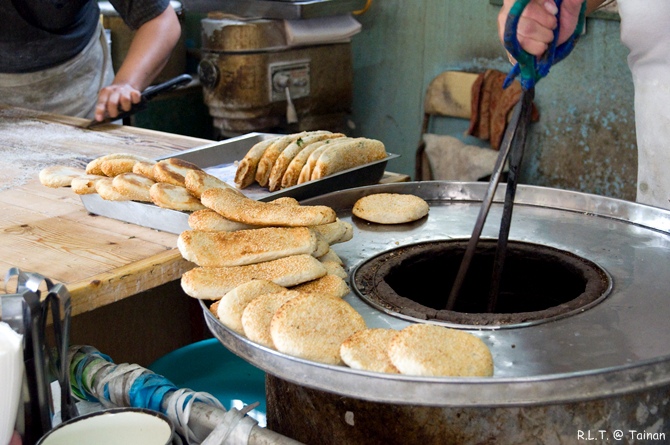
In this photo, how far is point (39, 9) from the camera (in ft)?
10.2

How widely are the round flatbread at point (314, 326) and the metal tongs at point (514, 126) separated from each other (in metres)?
0.34

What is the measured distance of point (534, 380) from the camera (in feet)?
3.01

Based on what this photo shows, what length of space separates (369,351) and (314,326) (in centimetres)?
11

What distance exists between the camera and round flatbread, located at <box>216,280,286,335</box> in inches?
45.7

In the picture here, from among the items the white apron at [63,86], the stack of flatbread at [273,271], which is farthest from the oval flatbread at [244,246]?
the white apron at [63,86]

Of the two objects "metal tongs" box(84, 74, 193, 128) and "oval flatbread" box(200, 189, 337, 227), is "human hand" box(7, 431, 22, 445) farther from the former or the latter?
"metal tongs" box(84, 74, 193, 128)

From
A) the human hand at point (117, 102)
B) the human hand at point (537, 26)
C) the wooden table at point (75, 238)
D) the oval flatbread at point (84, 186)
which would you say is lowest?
the wooden table at point (75, 238)

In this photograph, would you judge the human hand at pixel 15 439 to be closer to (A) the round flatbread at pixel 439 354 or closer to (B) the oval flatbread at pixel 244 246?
(B) the oval flatbread at pixel 244 246

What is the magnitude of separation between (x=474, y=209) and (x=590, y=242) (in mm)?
311

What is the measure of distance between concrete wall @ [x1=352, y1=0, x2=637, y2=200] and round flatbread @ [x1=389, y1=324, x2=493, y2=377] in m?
3.17

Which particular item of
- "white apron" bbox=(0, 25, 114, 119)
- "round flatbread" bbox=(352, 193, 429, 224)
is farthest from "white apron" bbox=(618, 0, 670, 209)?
"white apron" bbox=(0, 25, 114, 119)

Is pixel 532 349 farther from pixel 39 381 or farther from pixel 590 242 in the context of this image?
pixel 39 381

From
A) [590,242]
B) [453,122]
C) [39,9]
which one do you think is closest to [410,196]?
[590,242]

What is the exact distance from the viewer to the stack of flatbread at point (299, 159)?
189 centimetres
